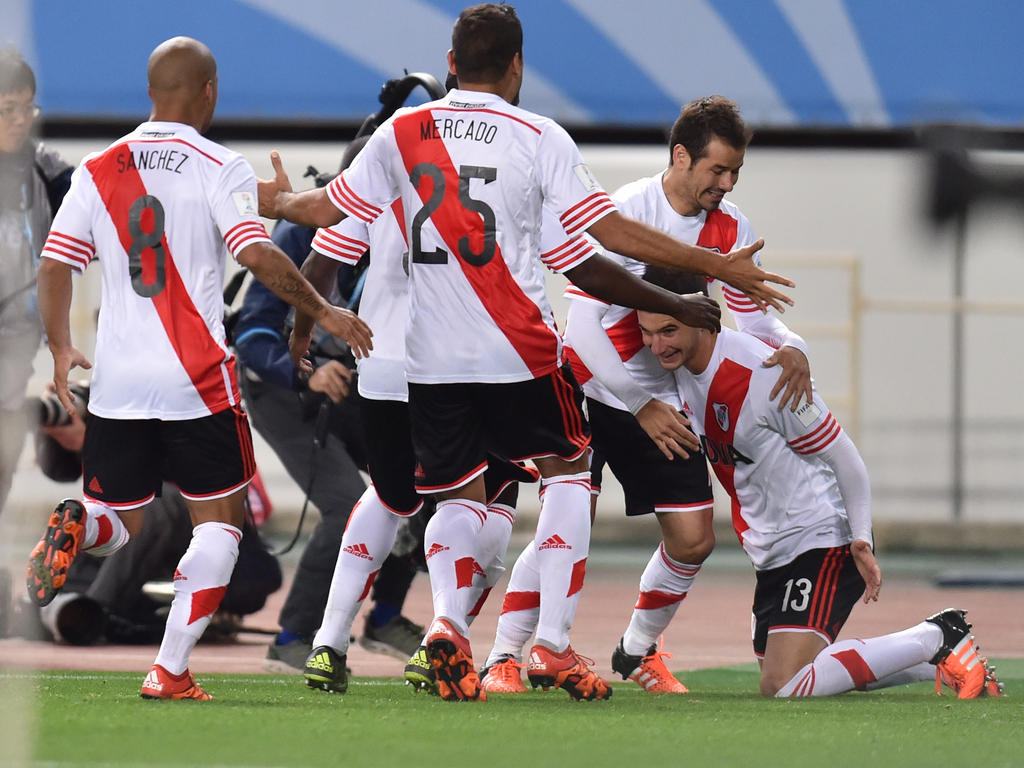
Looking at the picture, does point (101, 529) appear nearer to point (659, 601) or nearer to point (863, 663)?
point (659, 601)

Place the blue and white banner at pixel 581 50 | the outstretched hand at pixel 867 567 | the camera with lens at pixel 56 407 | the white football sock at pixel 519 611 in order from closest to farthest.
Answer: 1. the outstretched hand at pixel 867 567
2. the white football sock at pixel 519 611
3. the camera with lens at pixel 56 407
4. the blue and white banner at pixel 581 50

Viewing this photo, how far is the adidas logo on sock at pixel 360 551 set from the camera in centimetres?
462

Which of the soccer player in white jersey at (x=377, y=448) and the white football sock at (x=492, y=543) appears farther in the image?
the white football sock at (x=492, y=543)

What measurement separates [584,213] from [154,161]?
1120 mm

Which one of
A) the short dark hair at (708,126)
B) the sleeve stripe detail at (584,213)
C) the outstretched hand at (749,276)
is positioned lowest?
the outstretched hand at (749,276)

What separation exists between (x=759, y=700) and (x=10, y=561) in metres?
3.91

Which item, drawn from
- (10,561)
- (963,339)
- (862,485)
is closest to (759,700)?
(862,485)

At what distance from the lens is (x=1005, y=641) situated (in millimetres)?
7449

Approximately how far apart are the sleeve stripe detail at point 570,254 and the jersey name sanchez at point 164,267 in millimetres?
775

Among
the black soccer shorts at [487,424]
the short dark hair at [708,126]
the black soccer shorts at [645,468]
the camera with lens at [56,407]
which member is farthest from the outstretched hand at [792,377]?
the camera with lens at [56,407]

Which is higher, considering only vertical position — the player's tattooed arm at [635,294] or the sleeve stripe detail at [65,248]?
the sleeve stripe detail at [65,248]

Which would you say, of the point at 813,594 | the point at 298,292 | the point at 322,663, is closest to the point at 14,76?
the point at 298,292

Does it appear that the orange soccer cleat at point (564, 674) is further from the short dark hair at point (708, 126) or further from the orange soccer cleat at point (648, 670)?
the short dark hair at point (708, 126)

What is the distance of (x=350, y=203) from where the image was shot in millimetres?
4277
